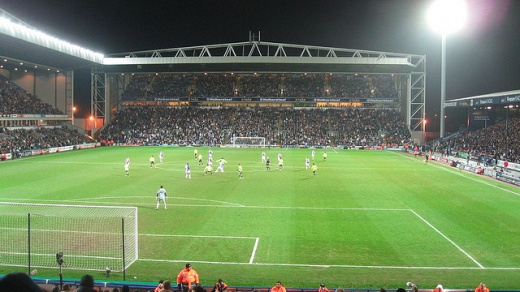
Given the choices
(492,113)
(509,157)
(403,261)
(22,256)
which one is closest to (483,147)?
(509,157)

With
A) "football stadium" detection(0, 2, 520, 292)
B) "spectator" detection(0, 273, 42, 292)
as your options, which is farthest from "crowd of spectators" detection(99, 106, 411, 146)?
"spectator" detection(0, 273, 42, 292)

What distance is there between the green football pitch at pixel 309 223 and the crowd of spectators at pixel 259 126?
33330 millimetres

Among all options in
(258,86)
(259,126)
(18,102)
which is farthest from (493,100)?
(18,102)

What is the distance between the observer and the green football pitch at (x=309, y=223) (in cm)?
1388

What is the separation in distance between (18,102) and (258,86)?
38.8m

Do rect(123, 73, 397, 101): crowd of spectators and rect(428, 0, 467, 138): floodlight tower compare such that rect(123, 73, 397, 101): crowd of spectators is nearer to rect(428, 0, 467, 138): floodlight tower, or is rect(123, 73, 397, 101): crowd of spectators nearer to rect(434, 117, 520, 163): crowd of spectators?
rect(434, 117, 520, 163): crowd of spectators

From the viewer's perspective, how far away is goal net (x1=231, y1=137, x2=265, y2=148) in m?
69.2

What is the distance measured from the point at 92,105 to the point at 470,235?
65485 millimetres

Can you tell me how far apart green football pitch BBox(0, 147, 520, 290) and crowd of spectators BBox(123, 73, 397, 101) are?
41152 mm

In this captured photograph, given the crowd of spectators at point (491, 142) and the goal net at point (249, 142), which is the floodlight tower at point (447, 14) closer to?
the crowd of spectators at point (491, 142)

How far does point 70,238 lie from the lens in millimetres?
17094

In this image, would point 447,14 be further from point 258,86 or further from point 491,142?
point 258,86

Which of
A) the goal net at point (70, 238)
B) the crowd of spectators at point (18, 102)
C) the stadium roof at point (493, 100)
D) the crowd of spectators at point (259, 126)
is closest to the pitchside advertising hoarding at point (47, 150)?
the crowd of spectators at point (18, 102)

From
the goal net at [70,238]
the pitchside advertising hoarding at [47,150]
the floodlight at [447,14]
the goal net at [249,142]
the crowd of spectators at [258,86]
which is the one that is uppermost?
the floodlight at [447,14]
